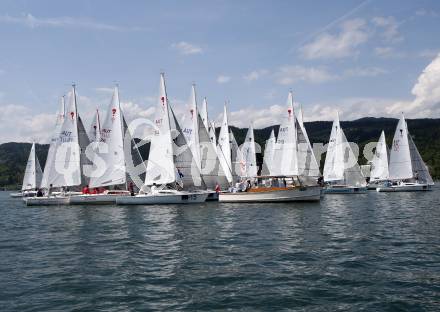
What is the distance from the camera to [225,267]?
15703 millimetres

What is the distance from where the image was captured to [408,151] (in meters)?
70.7

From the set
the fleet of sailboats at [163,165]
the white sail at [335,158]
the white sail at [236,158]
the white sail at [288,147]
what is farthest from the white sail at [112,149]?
the white sail at [335,158]

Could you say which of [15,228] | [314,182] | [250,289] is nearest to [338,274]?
[250,289]

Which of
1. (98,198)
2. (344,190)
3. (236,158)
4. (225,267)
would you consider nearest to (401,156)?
(344,190)

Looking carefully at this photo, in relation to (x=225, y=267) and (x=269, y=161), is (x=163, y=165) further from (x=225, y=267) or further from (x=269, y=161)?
(x=225, y=267)

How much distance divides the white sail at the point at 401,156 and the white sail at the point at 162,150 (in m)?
41.1

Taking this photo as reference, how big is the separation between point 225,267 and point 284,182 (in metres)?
31.1

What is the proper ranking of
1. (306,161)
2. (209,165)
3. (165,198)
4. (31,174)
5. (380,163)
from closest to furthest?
(165,198) → (306,161) → (209,165) → (380,163) → (31,174)

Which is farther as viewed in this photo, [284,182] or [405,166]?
[405,166]

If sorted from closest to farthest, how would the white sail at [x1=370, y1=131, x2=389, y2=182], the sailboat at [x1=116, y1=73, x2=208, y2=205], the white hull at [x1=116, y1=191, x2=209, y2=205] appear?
the white hull at [x1=116, y1=191, x2=209, y2=205], the sailboat at [x1=116, y1=73, x2=208, y2=205], the white sail at [x1=370, y1=131, x2=389, y2=182]

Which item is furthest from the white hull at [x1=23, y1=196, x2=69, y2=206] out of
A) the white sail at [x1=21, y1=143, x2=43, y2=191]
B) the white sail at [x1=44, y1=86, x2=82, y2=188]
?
the white sail at [x1=21, y1=143, x2=43, y2=191]

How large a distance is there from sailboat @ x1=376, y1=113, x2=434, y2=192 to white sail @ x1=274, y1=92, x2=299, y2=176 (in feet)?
103

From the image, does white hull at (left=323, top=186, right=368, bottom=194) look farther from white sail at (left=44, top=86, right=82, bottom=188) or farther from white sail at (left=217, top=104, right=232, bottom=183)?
white sail at (left=44, top=86, right=82, bottom=188)

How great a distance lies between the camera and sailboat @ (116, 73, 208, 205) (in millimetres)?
47625
